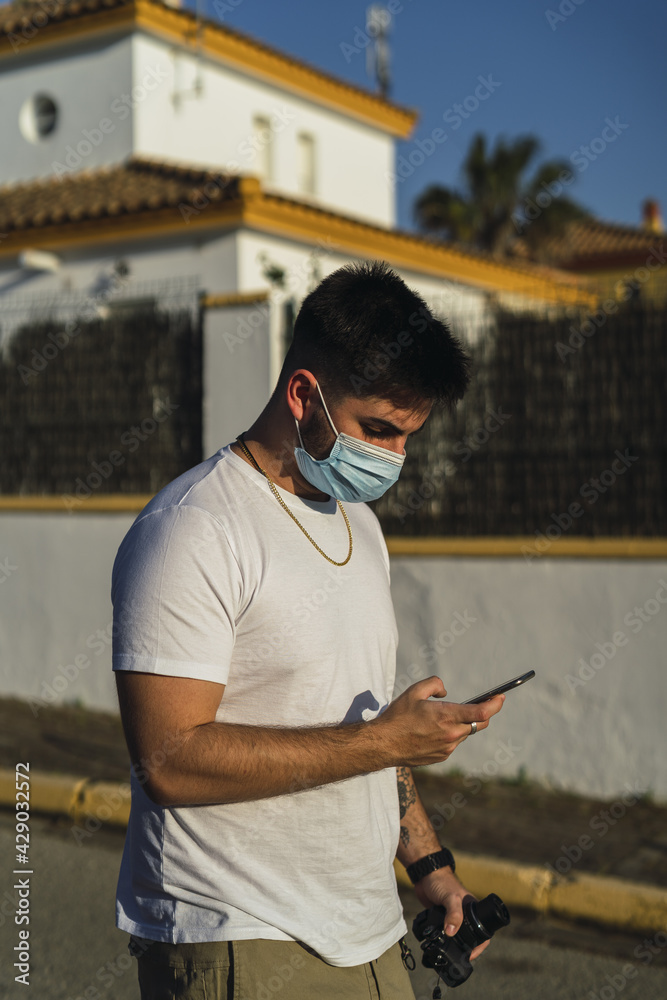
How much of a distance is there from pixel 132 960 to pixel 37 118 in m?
14.1

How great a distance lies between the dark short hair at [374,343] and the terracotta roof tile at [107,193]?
9.50 meters

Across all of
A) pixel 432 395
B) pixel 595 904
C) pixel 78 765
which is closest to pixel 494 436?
pixel 595 904

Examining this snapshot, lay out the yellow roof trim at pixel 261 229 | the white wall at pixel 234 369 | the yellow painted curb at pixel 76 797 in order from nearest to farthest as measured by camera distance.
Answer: the yellow painted curb at pixel 76 797 < the white wall at pixel 234 369 < the yellow roof trim at pixel 261 229

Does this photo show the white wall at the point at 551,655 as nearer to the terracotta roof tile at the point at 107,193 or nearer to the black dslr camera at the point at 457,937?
the black dslr camera at the point at 457,937

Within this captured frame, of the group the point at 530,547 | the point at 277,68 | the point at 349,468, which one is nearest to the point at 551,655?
the point at 530,547

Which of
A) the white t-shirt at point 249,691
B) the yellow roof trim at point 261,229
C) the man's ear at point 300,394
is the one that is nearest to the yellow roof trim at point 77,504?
the yellow roof trim at point 261,229

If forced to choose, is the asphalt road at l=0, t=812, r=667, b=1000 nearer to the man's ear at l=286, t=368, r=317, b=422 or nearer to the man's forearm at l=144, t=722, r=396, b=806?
the man's forearm at l=144, t=722, r=396, b=806

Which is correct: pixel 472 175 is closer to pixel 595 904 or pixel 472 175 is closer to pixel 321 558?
pixel 595 904

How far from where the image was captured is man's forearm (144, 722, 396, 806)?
1.72 m

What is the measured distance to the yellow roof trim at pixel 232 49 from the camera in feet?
46.7

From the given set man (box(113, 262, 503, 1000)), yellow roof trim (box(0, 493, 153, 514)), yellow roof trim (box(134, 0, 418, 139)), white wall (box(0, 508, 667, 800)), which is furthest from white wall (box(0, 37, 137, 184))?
man (box(113, 262, 503, 1000))

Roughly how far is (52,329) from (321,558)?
23.0 feet

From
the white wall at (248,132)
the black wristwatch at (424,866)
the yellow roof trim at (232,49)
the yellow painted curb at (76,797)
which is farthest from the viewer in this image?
the white wall at (248,132)

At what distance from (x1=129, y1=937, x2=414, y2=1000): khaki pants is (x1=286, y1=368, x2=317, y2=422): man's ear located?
987mm
